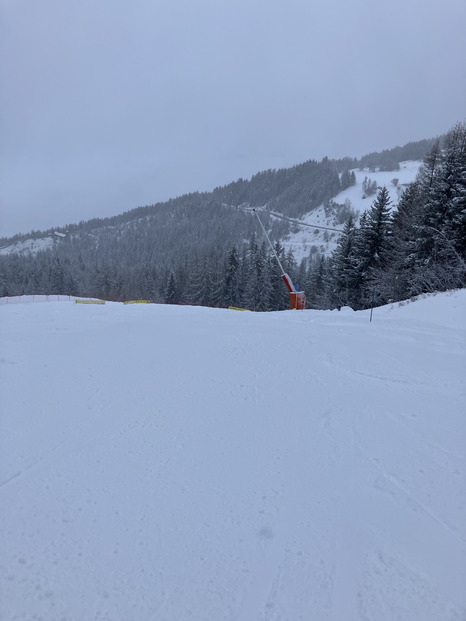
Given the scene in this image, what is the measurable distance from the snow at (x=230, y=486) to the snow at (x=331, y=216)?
12736 centimetres

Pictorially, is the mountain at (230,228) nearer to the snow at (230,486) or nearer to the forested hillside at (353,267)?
the forested hillside at (353,267)

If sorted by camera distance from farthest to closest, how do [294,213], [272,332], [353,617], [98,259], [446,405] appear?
[294,213]
[98,259]
[272,332]
[446,405]
[353,617]

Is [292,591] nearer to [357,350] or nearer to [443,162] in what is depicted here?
[357,350]

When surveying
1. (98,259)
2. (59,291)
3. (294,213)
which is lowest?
(59,291)

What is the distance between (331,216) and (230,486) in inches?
6268

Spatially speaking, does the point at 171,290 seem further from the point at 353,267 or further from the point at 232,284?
the point at 353,267

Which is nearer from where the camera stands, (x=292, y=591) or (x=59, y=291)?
(x=292, y=591)

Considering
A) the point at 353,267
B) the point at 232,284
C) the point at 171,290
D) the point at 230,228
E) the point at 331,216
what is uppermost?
the point at 331,216

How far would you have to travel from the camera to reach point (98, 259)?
5910 inches

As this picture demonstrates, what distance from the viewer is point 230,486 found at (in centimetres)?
342

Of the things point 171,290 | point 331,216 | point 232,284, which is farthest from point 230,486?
point 331,216

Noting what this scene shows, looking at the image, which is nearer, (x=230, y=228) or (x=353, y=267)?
(x=353, y=267)

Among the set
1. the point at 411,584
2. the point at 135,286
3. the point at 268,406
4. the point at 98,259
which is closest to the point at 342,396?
the point at 268,406

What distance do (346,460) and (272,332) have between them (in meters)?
5.03
